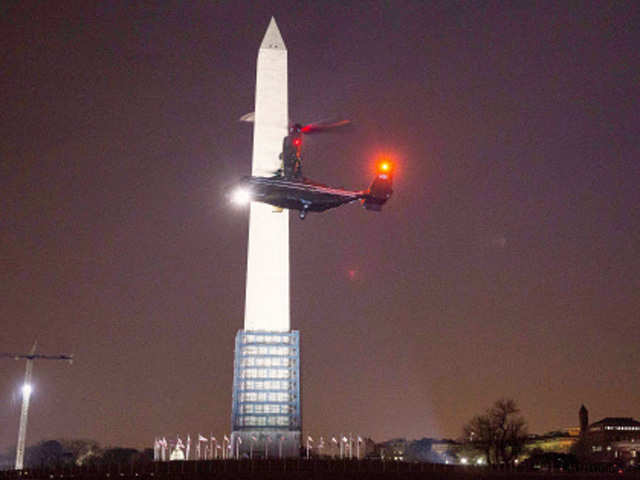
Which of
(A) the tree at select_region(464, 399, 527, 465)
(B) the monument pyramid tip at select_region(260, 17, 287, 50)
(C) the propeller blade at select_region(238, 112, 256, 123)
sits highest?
(B) the monument pyramid tip at select_region(260, 17, 287, 50)

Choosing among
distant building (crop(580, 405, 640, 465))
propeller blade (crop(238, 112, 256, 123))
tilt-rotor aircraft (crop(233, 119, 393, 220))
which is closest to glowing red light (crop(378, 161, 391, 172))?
tilt-rotor aircraft (crop(233, 119, 393, 220))

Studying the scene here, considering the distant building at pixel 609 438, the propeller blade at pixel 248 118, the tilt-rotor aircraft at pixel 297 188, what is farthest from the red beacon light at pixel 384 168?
the distant building at pixel 609 438

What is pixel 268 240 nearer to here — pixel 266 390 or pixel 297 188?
pixel 266 390

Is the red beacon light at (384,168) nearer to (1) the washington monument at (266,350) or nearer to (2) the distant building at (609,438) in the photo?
(1) the washington monument at (266,350)

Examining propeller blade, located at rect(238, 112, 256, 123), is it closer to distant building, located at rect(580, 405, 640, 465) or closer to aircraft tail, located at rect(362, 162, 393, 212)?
aircraft tail, located at rect(362, 162, 393, 212)

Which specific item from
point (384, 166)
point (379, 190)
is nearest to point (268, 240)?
point (379, 190)

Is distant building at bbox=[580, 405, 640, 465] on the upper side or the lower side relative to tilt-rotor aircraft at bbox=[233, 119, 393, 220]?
lower
